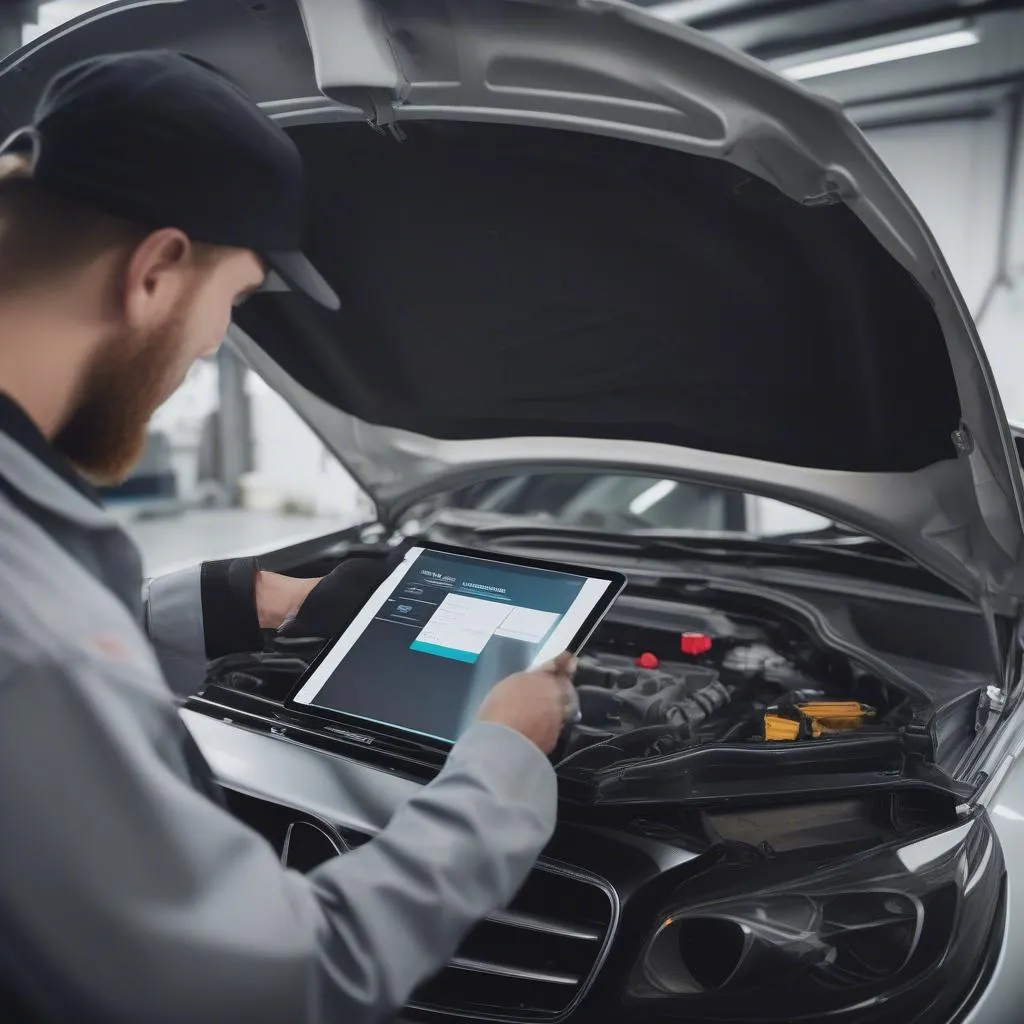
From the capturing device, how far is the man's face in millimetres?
820

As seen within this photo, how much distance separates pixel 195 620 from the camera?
147 cm

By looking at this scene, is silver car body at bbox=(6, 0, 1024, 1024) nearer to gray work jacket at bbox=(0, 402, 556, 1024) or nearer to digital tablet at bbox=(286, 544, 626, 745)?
digital tablet at bbox=(286, 544, 626, 745)

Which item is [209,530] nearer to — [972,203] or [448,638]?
[972,203]

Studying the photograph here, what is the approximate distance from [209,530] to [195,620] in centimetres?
676

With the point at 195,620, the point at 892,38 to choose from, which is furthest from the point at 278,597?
the point at 892,38

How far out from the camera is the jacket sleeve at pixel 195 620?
1.46 meters

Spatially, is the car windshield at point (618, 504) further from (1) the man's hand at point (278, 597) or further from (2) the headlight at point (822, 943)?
(2) the headlight at point (822, 943)

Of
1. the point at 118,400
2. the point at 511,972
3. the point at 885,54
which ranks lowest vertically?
the point at 511,972

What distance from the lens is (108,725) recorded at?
641mm

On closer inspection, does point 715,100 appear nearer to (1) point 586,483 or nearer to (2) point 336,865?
(2) point 336,865

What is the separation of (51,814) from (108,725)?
0.22ft

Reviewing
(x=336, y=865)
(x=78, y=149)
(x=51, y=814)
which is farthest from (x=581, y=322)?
(x=51, y=814)

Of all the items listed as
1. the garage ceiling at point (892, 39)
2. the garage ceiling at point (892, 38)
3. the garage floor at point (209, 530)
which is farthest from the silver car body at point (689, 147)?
the garage floor at point (209, 530)

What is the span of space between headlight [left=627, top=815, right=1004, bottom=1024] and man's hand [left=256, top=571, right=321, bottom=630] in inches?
31.7
